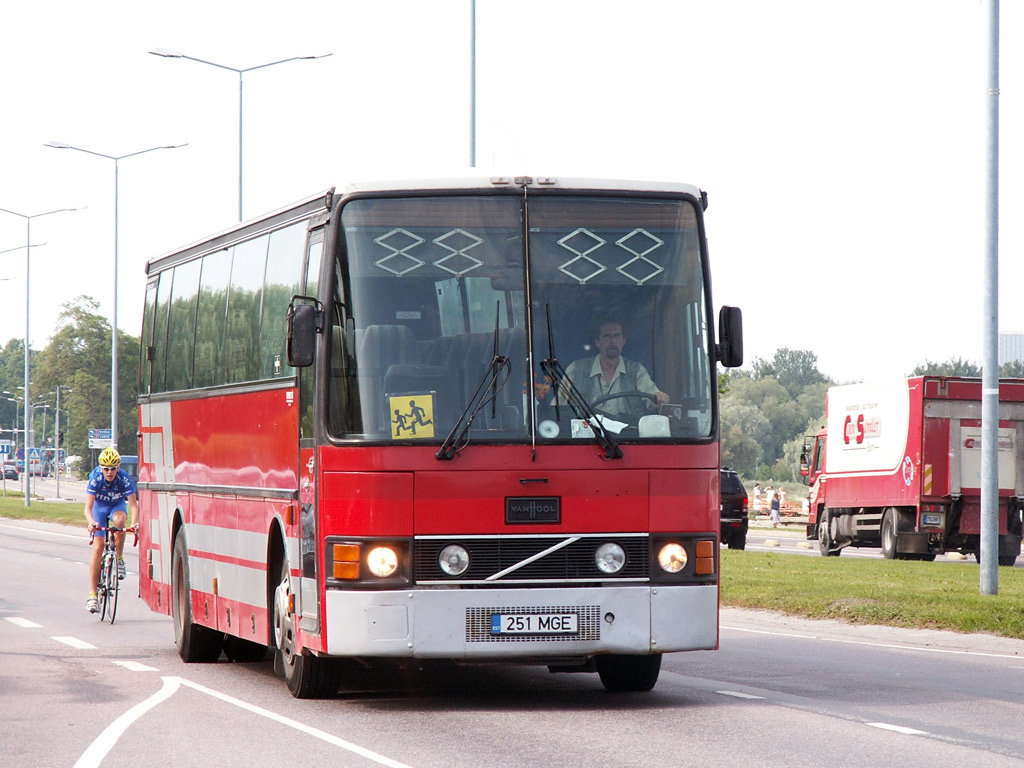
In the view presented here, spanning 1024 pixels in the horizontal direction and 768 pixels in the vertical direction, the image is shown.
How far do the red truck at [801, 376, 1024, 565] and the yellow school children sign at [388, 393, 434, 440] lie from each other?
2543cm

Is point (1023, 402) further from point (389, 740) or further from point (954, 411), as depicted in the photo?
point (389, 740)

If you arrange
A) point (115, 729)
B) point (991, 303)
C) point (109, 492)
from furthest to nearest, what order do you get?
point (991, 303), point (109, 492), point (115, 729)

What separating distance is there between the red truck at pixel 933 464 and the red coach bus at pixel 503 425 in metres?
24.6

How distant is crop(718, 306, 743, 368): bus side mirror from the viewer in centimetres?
1117

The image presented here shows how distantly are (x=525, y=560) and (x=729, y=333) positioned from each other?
6.44ft

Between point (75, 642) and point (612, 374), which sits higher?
point (612, 374)

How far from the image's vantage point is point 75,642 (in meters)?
16.8

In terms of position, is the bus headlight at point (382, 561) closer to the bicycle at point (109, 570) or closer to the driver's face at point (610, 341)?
the driver's face at point (610, 341)

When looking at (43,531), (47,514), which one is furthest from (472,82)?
(47,514)

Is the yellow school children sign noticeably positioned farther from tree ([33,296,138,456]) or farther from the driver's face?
tree ([33,296,138,456])

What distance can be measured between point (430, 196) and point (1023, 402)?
1018 inches

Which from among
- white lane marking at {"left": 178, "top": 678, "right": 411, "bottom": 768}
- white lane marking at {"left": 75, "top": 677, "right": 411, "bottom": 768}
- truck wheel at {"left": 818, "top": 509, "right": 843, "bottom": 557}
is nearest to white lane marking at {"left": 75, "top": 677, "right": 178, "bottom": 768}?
white lane marking at {"left": 75, "top": 677, "right": 411, "bottom": 768}

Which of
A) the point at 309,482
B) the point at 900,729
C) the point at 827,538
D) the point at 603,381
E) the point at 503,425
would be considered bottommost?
the point at 827,538

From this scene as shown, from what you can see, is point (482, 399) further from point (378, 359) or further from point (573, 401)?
point (378, 359)
